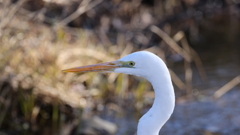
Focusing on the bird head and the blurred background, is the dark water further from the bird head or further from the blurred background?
→ the bird head

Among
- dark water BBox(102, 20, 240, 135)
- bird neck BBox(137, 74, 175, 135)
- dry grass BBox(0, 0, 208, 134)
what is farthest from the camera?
dark water BBox(102, 20, 240, 135)

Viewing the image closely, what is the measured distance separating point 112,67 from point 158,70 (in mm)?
391

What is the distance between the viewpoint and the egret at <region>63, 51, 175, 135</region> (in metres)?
3.11

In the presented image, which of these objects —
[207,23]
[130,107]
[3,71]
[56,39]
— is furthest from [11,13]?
[207,23]

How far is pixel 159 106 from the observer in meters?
3.15

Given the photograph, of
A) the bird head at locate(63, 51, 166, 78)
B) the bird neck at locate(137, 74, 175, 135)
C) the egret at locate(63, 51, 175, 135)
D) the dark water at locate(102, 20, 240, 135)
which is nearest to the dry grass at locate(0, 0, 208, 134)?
the dark water at locate(102, 20, 240, 135)

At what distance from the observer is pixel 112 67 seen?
3363 millimetres

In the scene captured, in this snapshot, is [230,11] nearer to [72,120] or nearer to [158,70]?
[72,120]

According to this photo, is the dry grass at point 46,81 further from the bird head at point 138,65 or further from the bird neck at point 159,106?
the bird neck at point 159,106

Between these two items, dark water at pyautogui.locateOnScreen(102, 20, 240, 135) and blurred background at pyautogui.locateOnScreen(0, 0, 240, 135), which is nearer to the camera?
blurred background at pyautogui.locateOnScreen(0, 0, 240, 135)

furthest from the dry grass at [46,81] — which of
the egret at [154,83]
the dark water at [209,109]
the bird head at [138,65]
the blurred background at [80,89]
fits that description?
the egret at [154,83]

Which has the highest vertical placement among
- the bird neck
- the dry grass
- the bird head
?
the dry grass

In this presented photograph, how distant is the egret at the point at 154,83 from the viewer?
122 inches

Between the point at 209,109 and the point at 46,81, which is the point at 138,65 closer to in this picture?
the point at 46,81
